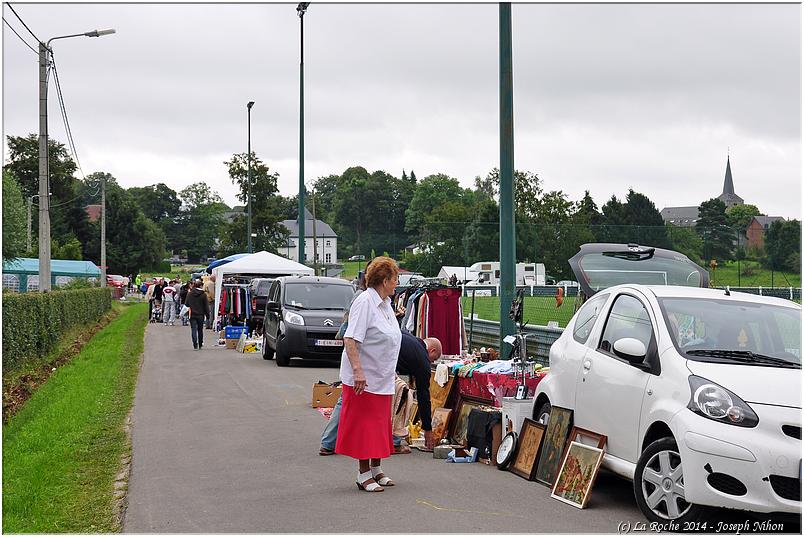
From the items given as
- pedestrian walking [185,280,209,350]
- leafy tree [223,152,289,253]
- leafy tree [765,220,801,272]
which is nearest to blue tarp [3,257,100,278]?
leafy tree [223,152,289,253]

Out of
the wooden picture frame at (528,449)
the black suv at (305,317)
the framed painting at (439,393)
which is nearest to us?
the wooden picture frame at (528,449)

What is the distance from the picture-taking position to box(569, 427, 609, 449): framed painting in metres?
7.69

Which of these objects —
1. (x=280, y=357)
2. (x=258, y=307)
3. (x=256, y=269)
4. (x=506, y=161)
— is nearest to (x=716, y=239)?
(x=258, y=307)

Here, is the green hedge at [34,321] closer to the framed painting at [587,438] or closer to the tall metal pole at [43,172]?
the tall metal pole at [43,172]

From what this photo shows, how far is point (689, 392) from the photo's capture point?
21.7ft

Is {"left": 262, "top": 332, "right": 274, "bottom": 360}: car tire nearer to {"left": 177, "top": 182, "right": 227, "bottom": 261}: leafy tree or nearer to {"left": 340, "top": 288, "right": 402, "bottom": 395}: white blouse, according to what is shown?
{"left": 340, "top": 288, "right": 402, "bottom": 395}: white blouse

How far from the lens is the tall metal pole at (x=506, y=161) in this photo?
42.9 feet

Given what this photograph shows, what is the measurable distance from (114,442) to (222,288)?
2316cm

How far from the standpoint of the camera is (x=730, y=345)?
727 cm

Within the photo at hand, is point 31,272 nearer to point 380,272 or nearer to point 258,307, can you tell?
point 258,307

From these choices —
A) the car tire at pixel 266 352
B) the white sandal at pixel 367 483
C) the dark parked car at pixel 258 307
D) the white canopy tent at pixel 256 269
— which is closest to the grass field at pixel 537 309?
the dark parked car at pixel 258 307

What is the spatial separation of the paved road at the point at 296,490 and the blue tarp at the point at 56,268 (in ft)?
162

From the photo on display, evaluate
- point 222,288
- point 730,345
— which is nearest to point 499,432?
point 730,345

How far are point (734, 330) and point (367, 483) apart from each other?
3172 millimetres
